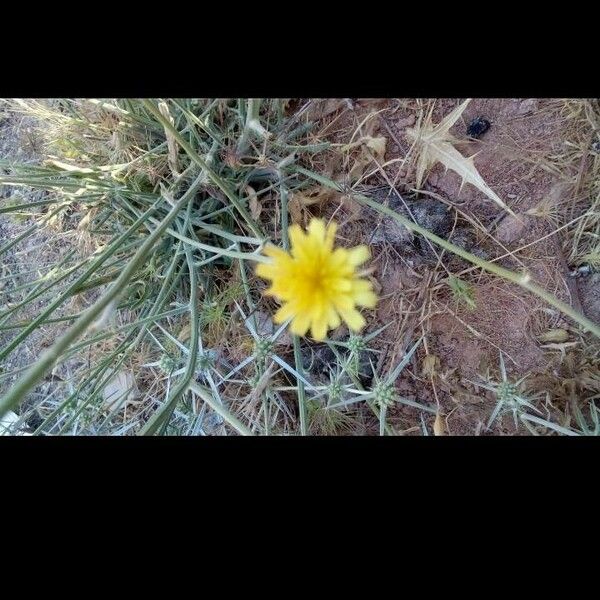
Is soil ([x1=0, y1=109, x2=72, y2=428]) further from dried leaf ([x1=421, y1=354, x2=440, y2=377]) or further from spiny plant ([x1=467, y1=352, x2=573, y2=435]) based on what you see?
spiny plant ([x1=467, y1=352, x2=573, y2=435])

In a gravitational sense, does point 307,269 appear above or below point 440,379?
below

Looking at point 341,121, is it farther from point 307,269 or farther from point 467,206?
point 307,269

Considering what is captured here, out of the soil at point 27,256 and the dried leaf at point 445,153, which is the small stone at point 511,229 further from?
the soil at point 27,256

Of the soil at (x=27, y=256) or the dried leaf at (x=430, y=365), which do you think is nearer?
the dried leaf at (x=430, y=365)

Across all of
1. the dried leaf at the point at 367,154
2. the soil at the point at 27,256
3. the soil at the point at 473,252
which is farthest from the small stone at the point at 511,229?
the soil at the point at 27,256

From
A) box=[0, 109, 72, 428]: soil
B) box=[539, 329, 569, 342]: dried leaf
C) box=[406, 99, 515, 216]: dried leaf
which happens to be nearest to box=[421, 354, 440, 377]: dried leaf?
box=[539, 329, 569, 342]: dried leaf
